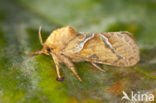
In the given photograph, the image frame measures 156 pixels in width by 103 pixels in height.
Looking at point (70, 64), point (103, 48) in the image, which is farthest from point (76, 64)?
point (103, 48)

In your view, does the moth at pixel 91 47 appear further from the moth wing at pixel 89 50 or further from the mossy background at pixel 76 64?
the mossy background at pixel 76 64

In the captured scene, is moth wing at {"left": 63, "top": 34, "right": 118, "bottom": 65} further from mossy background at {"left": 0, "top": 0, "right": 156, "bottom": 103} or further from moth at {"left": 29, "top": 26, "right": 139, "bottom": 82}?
mossy background at {"left": 0, "top": 0, "right": 156, "bottom": 103}

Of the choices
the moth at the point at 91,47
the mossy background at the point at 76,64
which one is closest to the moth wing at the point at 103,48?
the moth at the point at 91,47

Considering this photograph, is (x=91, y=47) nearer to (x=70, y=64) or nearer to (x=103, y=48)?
(x=103, y=48)

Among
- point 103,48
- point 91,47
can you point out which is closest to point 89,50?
point 91,47

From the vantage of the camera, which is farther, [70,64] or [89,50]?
[89,50]

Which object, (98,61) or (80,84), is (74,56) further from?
(80,84)
